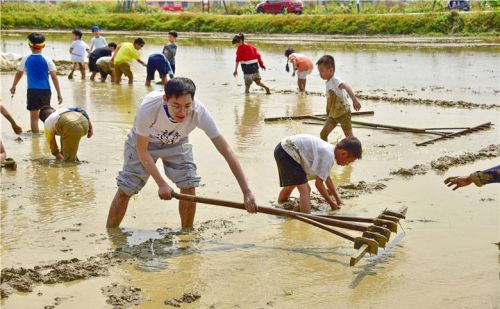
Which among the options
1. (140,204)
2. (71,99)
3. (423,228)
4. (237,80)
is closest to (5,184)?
(140,204)

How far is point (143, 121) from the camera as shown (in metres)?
5.38

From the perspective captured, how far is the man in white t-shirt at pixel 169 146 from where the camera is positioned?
204 inches

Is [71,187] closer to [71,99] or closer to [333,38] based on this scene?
[71,99]

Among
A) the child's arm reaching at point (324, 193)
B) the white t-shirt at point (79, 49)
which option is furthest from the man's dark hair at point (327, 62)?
the white t-shirt at point (79, 49)

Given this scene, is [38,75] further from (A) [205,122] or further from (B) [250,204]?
(B) [250,204]

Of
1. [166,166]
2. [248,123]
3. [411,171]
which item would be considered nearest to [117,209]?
[166,166]

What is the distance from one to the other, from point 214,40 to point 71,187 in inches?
1055

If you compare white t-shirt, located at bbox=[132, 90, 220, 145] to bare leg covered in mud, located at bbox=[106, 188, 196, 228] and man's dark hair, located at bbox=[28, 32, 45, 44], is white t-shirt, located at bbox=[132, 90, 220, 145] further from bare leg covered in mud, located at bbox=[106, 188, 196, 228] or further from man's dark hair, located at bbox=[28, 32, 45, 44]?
man's dark hair, located at bbox=[28, 32, 45, 44]

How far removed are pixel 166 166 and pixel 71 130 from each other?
281cm

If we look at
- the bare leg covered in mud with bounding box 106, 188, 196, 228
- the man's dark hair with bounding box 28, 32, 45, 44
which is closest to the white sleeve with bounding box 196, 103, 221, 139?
the bare leg covered in mud with bounding box 106, 188, 196, 228

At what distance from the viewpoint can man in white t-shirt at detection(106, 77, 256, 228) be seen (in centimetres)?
518

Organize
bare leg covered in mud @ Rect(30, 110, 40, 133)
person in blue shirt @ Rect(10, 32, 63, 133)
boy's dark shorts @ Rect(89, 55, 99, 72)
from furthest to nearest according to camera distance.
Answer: boy's dark shorts @ Rect(89, 55, 99, 72), bare leg covered in mud @ Rect(30, 110, 40, 133), person in blue shirt @ Rect(10, 32, 63, 133)

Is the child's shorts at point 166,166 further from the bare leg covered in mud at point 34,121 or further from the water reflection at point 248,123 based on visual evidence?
the bare leg covered in mud at point 34,121

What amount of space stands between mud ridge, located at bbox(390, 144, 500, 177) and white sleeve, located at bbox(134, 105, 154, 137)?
11.8ft
